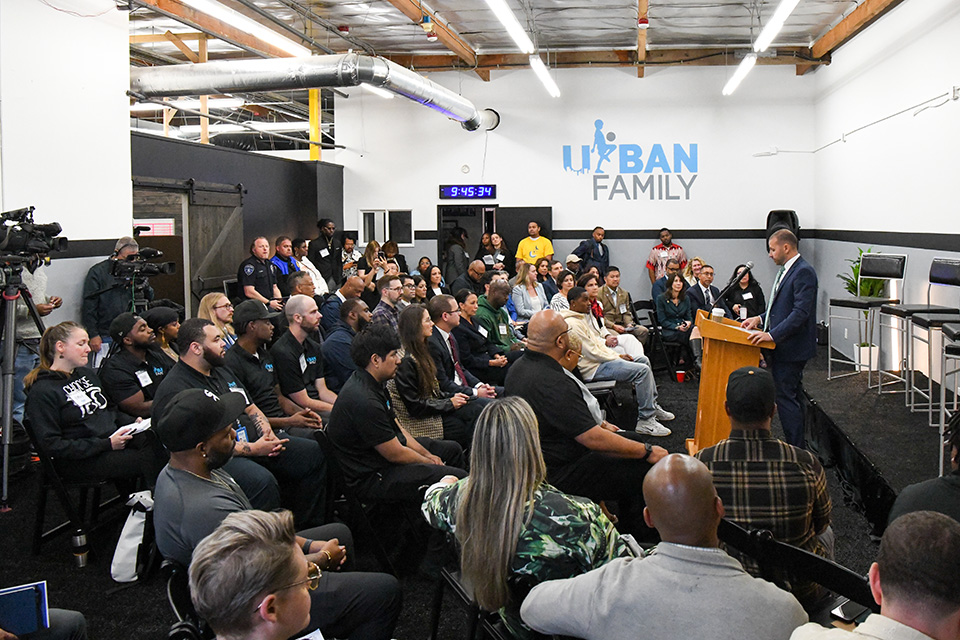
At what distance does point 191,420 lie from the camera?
2.62 m

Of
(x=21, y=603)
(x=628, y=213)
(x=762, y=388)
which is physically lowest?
(x=21, y=603)

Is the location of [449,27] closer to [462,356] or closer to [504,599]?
[462,356]

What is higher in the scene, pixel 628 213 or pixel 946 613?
pixel 628 213

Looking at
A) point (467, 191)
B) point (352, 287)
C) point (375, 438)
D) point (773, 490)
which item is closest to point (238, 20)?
point (352, 287)

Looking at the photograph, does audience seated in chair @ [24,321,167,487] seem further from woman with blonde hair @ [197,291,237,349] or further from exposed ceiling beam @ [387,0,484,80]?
exposed ceiling beam @ [387,0,484,80]

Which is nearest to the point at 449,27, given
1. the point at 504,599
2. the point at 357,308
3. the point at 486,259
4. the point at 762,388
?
the point at 486,259

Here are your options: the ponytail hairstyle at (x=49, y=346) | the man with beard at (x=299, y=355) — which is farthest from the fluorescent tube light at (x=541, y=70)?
the ponytail hairstyle at (x=49, y=346)

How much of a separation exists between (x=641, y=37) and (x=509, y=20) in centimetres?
362

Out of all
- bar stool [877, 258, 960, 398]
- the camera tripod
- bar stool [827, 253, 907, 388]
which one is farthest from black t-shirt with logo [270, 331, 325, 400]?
bar stool [827, 253, 907, 388]

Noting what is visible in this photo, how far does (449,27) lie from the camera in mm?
10625

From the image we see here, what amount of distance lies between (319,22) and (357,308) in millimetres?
5526

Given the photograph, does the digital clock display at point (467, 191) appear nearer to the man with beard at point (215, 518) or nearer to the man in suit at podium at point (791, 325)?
the man in suit at podium at point (791, 325)

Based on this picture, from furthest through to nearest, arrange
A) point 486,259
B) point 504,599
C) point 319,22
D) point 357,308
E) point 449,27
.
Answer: point 486,259
point 449,27
point 319,22
point 357,308
point 504,599

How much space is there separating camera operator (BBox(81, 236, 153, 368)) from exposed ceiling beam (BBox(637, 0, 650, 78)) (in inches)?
234
